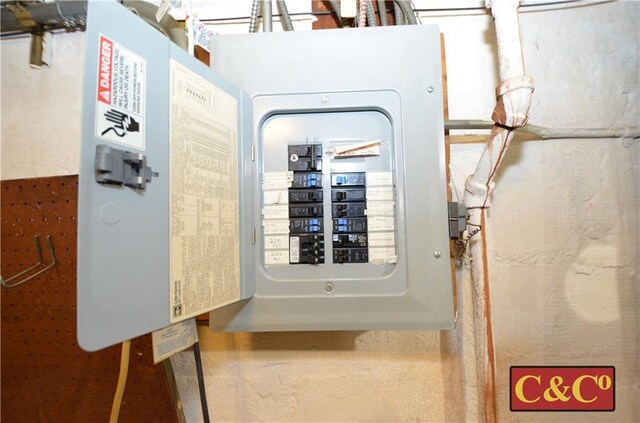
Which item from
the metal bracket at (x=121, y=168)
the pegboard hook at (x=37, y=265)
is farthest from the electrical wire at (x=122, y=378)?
the pegboard hook at (x=37, y=265)

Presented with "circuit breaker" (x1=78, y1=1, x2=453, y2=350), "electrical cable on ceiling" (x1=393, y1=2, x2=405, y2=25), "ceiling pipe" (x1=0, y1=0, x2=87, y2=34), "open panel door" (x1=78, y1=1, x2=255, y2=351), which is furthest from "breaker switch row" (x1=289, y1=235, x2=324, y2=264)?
"ceiling pipe" (x1=0, y1=0, x2=87, y2=34)

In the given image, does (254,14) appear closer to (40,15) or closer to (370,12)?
(370,12)

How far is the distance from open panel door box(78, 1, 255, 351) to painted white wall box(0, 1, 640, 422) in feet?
1.15

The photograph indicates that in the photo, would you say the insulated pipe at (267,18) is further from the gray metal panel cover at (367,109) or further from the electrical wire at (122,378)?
the electrical wire at (122,378)

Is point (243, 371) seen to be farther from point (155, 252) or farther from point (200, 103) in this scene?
point (200, 103)

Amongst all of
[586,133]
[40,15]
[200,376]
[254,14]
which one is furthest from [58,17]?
[586,133]

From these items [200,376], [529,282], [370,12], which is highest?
→ [370,12]

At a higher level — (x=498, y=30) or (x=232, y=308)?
(x=498, y=30)

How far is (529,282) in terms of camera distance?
0.73 metres

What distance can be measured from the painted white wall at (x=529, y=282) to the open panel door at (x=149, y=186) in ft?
1.15

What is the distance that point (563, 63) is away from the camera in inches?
29.2

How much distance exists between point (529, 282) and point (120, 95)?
2.87ft

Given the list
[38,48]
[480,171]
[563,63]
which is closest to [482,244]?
[480,171]

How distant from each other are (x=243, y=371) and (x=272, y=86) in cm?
67
